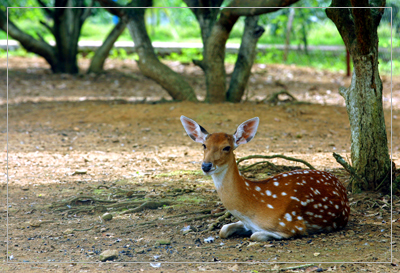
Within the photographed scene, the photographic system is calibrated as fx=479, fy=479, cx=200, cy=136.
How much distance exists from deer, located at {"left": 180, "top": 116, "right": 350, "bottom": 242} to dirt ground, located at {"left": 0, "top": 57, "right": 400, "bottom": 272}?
99mm

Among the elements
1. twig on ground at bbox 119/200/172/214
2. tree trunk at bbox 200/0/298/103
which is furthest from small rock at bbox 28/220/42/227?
tree trunk at bbox 200/0/298/103

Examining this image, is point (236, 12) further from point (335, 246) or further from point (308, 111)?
point (335, 246)

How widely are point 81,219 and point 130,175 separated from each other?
1.30 metres

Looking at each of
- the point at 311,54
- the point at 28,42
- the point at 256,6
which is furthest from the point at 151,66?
the point at 311,54

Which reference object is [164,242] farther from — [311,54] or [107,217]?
[311,54]

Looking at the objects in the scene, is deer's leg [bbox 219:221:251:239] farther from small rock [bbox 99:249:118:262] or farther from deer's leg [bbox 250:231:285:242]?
small rock [bbox 99:249:118:262]

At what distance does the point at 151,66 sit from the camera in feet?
29.8

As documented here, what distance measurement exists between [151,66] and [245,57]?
5.86 ft

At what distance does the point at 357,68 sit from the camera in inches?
167

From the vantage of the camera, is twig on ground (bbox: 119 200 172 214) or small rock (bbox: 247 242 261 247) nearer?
small rock (bbox: 247 242 261 247)

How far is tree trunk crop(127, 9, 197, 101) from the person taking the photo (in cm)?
907

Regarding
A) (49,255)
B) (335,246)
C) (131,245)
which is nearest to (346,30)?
(335,246)

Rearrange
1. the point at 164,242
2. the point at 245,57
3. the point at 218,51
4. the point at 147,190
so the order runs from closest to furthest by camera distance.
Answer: the point at 164,242 < the point at 147,190 < the point at 218,51 < the point at 245,57

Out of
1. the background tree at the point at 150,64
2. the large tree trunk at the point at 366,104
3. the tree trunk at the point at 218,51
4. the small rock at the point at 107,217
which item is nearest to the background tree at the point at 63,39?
the background tree at the point at 150,64
